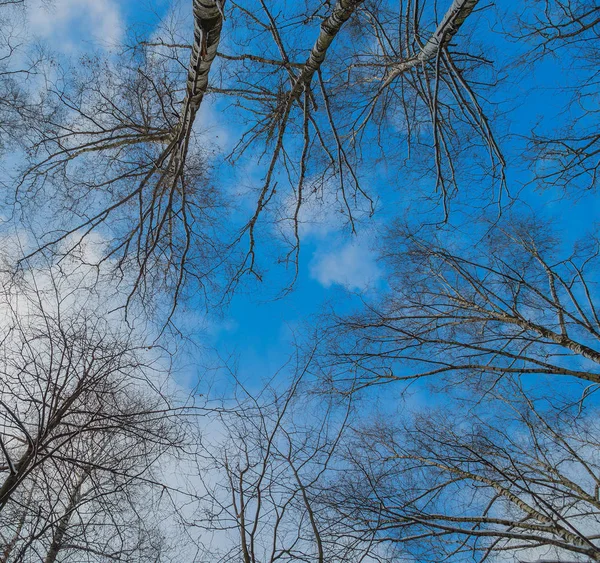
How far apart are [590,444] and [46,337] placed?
7158 millimetres

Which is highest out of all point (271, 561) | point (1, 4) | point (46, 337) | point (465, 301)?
point (1, 4)

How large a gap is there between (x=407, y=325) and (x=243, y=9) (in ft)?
15.7

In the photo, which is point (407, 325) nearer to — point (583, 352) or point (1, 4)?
point (583, 352)

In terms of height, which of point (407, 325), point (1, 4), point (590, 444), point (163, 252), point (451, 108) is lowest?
point (590, 444)

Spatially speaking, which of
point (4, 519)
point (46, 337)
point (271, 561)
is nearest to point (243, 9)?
point (46, 337)

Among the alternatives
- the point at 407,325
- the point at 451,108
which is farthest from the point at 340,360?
the point at 451,108

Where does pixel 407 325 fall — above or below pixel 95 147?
below

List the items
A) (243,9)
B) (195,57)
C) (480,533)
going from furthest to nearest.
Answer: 1. (243,9)
2. (195,57)
3. (480,533)

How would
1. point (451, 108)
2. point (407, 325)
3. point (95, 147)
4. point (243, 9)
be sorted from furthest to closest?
1. point (407, 325)
2. point (95, 147)
3. point (451, 108)
4. point (243, 9)

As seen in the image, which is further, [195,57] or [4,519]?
[4,519]

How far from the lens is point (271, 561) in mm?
3402

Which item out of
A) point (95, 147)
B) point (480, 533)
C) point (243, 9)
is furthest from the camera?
point (95, 147)

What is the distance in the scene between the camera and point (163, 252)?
5.16 metres

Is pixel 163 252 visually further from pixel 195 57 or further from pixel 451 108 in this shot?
pixel 451 108
